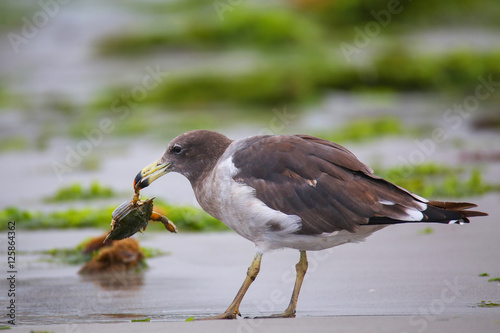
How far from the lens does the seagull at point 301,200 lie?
6.34m

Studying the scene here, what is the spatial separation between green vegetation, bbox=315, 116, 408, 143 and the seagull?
803cm

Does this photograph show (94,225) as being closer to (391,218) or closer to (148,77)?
(391,218)

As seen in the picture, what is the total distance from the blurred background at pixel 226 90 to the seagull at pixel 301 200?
2.82 meters

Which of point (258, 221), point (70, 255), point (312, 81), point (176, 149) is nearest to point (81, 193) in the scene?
point (70, 255)

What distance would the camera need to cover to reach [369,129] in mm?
15664

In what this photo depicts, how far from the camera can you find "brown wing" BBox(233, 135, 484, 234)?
6.34 metres

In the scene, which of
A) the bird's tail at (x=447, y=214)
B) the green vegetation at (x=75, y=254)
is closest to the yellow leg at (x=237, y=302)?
the bird's tail at (x=447, y=214)

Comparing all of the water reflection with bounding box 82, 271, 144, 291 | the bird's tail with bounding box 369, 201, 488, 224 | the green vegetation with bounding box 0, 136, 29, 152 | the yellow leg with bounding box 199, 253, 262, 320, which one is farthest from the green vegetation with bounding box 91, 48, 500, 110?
the bird's tail with bounding box 369, 201, 488, 224

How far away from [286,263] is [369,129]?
8.10m

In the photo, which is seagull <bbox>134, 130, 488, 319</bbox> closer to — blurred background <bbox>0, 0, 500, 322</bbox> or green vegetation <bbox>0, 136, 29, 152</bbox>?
blurred background <bbox>0, 0, 500, 322</bbox>

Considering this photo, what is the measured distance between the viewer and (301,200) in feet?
21.2

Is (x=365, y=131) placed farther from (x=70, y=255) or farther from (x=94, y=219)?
(x=70, y=255)

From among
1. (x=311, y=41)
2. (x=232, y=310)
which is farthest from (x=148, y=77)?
→ (x=232, y=310)

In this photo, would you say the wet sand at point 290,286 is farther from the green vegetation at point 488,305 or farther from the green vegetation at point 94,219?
the green vegetation at point 94,219
